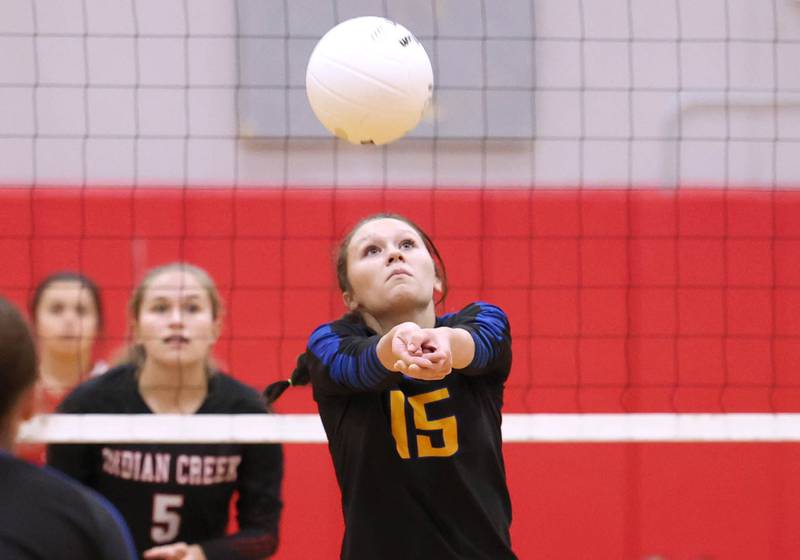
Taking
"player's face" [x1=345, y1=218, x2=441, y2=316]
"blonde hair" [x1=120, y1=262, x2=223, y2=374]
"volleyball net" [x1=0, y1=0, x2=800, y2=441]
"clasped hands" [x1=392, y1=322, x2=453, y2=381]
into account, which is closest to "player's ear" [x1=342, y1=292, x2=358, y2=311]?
"player's face" [x1=345, y1=218, x2=441, y2=316]

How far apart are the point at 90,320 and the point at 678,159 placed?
2.86 metres

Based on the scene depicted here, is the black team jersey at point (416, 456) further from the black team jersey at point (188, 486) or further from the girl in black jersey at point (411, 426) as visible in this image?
the black team jersey at point (188, 486)

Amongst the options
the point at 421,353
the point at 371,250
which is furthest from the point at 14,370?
the point at 371,250

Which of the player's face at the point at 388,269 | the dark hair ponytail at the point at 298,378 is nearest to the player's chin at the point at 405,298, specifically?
the player's face at the point at 388,269

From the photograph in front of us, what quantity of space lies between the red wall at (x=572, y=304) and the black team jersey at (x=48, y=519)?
311 centimetres

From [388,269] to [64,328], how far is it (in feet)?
6.68

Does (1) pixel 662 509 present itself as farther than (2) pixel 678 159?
No

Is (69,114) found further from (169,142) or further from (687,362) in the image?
(687,362)

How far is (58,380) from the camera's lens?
440 cm

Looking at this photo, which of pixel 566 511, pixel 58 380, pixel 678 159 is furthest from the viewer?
pixel 678 159

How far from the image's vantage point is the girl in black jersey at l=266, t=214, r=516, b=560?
2613 mm

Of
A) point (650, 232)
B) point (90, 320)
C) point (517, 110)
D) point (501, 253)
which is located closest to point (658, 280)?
point (650, 232)

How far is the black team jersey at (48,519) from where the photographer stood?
1.69 metres

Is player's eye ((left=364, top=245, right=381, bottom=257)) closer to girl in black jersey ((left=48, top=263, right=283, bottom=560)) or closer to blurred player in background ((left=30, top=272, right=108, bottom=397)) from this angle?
girl in black jersey ((left=48, top=263, right=283, bottom=560))
